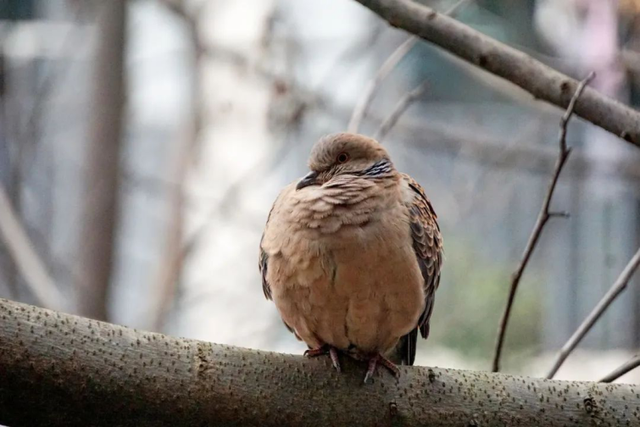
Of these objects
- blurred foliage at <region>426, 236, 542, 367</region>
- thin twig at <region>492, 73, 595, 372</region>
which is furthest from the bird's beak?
blurred foliage at <region>426, 236, 542, 367</region>

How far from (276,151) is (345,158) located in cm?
Result: 218

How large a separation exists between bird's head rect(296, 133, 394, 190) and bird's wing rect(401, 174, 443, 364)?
10 centimetres

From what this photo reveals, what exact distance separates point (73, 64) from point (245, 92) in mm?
1012

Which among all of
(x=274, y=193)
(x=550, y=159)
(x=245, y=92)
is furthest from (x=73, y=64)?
(x=550, y=159)

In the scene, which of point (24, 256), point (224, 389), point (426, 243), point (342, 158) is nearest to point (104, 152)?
point (24, 256)

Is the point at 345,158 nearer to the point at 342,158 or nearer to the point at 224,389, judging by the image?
the point at 342,158

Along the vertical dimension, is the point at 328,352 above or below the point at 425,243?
below

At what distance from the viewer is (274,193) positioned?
5.03 meters

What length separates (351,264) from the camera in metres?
1.62

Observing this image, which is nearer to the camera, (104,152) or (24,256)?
(24,256)

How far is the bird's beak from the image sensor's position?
1.85 m

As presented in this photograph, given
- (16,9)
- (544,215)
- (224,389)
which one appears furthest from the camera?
(16,9)

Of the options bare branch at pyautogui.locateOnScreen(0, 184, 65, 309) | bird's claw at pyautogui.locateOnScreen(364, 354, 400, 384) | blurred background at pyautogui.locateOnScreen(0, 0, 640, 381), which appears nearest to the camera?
bird's claw at pyautogui.locateOnScreen(364, 354, 400, 384)

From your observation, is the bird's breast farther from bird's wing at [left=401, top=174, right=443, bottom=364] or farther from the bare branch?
the bare branch
